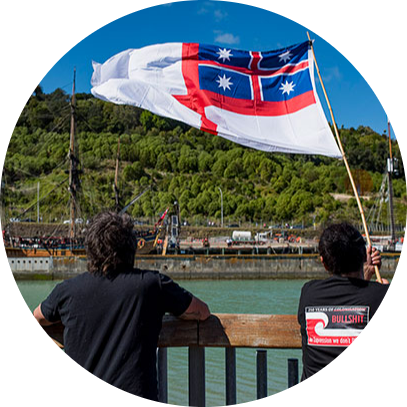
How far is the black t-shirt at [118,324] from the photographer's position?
6.69ft

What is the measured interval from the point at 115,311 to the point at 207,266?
1597 inches

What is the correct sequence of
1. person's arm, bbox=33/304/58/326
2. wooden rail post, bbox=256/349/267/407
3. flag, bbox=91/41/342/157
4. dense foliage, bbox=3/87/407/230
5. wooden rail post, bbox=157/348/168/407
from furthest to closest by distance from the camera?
dense foliage, bbox=3/87/407/230 → flag, bbox=91/41/342/157 → wooden rail post, bbox=157/348/168/407 → wooden rail post, bbox=256/349/267/407 → person's arm, bbox=33/304/58/326

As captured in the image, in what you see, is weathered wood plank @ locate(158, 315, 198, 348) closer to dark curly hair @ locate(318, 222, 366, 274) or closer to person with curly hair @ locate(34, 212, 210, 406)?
person with curly hair @ locate(34, 212, 210, 406)

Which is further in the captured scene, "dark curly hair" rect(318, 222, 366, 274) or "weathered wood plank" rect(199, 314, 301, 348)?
"weathered wood plank" rect(199, 314, 301, 348)

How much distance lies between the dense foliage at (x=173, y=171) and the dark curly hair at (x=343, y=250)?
85.8 meters

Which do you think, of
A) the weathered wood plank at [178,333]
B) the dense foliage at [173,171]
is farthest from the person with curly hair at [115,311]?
the dense foliage at [173,171]

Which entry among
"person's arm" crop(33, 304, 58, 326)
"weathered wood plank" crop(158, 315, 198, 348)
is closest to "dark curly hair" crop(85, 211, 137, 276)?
"person's arm" crop(33, 304, 58, 326)

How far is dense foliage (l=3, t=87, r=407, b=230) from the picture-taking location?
318 ft

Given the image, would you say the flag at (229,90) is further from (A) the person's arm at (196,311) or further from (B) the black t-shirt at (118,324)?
(B) the black t-shirt at (118,324)

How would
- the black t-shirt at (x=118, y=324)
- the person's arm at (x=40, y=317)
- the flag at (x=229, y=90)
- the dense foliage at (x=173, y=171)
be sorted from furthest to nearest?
1. the dense foliage at (x=173, y=171)
2. the flag at (x=229, y=90)
3. the person's arm at (x=40, y=317)
4. the black t-shirt at (x=118, y=324)

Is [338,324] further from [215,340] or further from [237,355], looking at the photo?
[237,355]

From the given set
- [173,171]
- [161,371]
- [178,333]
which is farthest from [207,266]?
[173,171]

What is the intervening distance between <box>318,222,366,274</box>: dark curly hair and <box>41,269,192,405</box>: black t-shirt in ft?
1.94

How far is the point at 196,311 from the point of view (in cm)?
229
